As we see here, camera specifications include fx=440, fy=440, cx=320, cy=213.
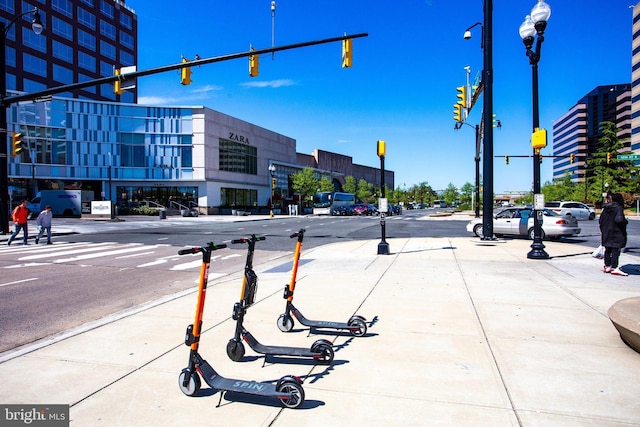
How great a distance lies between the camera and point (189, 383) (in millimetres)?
3713

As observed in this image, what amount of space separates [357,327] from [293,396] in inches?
74.6

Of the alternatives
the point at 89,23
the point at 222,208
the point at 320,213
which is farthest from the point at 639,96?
the point at 89,23

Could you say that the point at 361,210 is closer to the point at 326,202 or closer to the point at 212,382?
the point at 326,202

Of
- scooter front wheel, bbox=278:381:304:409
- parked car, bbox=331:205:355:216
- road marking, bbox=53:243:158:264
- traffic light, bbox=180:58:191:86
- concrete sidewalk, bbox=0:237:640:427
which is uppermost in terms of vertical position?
traffic light, bbox=180:58:191:86

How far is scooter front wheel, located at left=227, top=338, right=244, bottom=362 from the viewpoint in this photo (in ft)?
14.6

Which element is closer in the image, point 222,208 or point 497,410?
point 497,410

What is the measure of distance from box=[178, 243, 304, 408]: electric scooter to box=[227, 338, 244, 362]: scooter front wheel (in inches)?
27.2

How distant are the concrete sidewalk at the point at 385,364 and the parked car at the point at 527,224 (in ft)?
34.4

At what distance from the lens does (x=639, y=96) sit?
300 ft

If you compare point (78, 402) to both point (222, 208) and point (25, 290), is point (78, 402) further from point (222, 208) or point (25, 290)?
point (222, 208)

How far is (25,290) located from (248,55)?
10045 millimetres

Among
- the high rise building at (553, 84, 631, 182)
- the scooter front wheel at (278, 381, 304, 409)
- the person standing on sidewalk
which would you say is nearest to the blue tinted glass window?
the person standing on sidewalk

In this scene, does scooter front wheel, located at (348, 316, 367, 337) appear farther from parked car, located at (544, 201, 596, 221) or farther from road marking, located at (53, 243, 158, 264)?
parked car, located at (544, 201, 596, 221)

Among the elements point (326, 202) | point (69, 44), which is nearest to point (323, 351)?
point (326, 202)
